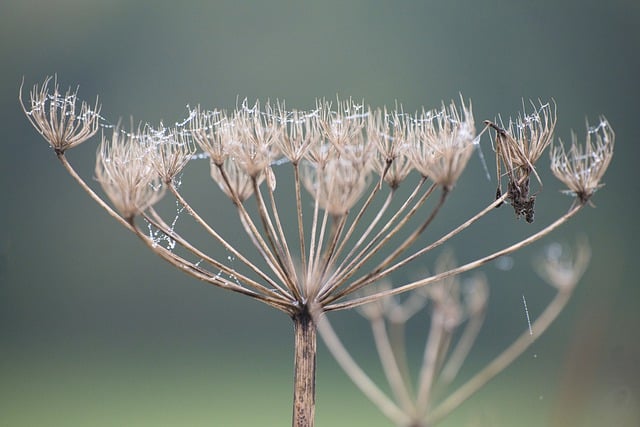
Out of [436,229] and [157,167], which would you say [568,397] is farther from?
[436,229]

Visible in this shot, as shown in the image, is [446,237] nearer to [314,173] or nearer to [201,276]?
[314,173]

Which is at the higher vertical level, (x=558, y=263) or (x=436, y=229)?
(x=436, y=229)

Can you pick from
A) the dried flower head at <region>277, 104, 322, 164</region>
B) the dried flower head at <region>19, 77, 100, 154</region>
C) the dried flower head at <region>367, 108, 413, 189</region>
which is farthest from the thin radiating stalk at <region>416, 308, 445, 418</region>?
the dried flower head at <region>19, 77, 100, 154</region>

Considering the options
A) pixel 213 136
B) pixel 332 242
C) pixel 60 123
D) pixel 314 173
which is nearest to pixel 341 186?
pixel 332 242

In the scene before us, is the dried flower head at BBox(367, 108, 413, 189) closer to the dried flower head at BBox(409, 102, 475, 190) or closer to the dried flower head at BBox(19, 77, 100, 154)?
the dried flower head at BBox(409, 102, 475, 190)

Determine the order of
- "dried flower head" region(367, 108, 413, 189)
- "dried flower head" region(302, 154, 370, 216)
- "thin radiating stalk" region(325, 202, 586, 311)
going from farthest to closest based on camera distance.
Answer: "dried flower head" region(367, 108, 413, 189)
"thin radiating stalk" region(325, 202, 586, 311)
"dried flower head" region(302, 154, 370, 216)

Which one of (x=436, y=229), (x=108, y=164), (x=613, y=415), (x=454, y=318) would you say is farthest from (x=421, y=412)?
(x=436, y=229)

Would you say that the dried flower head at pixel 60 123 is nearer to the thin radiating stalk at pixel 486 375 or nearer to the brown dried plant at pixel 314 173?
the brown dried plant at pixel 314 173
